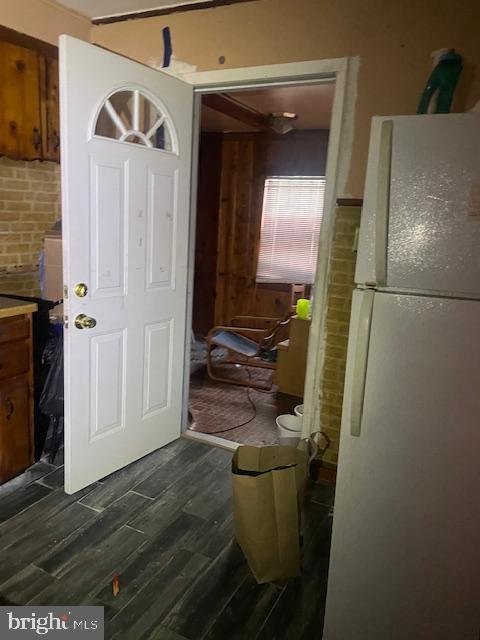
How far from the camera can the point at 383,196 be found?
1268 millimetres

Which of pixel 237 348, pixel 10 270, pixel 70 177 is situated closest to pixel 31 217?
pixel 10 270

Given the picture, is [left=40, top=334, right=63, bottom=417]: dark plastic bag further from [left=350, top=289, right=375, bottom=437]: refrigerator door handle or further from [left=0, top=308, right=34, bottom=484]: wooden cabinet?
[left=350, top=289, right=375, bottom=437]: refrigerator door handle

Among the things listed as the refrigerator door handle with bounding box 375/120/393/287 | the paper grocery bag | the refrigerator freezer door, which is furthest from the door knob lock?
the refrigerator door handle with bounding box 375/120/393/287

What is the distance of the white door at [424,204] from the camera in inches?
46.8

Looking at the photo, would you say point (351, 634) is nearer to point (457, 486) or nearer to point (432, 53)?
point (457, 486)

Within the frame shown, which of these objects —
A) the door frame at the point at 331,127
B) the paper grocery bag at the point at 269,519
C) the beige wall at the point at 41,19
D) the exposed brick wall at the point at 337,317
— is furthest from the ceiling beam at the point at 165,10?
the paper grocery bag at the point at 269,519

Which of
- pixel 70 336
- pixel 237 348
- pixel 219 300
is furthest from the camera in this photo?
pixel 219 300

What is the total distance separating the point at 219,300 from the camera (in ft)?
17.4

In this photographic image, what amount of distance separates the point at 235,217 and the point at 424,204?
13.0ft

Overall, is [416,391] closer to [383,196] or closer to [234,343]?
[383,196]

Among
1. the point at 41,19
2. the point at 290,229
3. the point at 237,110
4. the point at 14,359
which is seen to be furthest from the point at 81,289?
the point at 290,229

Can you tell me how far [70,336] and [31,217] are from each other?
1023 millimetres

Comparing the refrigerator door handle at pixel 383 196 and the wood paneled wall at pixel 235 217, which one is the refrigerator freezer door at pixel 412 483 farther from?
the wood paneled wall at pixel 235 217

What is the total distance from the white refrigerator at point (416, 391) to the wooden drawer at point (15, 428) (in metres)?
1.65
